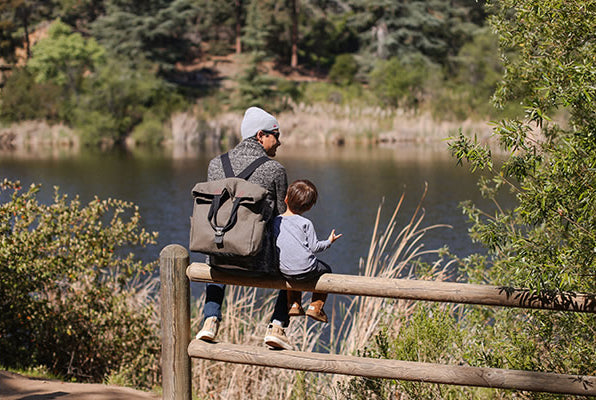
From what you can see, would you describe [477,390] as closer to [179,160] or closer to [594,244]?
[594,244]

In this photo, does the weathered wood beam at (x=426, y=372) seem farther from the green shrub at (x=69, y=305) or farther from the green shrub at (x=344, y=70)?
the green shrub at (x=344, y=70)

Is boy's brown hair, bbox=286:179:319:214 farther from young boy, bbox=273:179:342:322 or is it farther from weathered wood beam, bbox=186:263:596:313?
weathered wood beam, bbox=186:263:596:313

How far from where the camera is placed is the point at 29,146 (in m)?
33.6

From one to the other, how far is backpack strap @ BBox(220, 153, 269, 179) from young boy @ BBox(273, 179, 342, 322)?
22 centimetres

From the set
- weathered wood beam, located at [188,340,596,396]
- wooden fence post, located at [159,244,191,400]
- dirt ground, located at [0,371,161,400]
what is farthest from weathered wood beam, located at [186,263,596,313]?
dirt ground, located at [0,371,161,400]

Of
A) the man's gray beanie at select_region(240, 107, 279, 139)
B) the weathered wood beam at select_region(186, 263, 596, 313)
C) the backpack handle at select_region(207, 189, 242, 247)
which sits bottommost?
the weathered wood beam at select_region(186, 263, 596, 313)

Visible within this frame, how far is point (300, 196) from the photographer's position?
419 cm

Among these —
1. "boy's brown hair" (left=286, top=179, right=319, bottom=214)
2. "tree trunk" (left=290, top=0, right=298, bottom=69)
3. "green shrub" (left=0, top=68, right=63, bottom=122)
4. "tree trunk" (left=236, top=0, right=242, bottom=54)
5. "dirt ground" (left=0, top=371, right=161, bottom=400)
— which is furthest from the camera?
"tree trunk" (left=236, top=0, right=242, bottom=54)

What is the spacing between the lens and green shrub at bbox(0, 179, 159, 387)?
23.2 feet

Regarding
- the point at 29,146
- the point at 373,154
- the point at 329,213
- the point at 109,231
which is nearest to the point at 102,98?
the point at 29,146

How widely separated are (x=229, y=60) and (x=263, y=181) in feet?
148

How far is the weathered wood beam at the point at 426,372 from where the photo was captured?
385 cm

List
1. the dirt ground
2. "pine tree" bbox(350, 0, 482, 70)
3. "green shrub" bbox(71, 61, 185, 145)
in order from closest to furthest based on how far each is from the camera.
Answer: the dirt ground, "green shrub" bbox(71, 61, 185, 145), "pine tree" bbox(350, 0, 482, 70)

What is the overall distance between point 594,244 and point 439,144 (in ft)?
94.2
